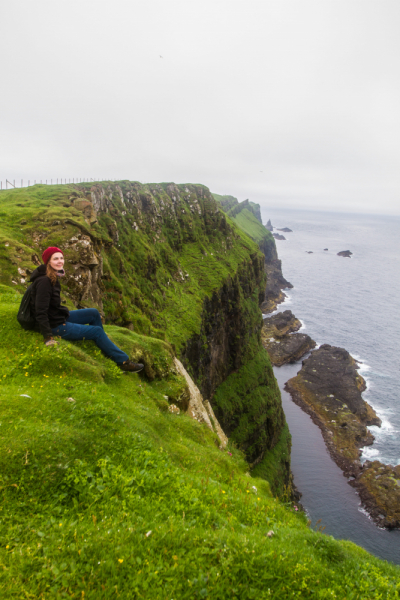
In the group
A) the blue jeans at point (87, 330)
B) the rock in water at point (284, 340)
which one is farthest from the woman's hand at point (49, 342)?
the rock in water at point (284, 340)

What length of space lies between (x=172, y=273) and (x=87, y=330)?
5018 cm

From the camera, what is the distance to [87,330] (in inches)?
482

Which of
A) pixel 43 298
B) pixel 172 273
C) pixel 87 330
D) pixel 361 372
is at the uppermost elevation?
pixel 43 298

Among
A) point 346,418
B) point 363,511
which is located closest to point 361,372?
point 346,418

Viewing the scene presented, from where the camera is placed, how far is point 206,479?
353 inches

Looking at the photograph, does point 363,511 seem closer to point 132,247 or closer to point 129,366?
point 132,247

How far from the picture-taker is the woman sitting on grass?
407 inches

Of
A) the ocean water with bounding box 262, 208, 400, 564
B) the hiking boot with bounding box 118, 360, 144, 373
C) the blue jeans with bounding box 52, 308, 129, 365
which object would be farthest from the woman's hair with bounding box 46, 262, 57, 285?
the ocean water with bounding box 262, 208, 400, 564

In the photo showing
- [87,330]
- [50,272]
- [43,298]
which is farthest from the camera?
[87,330]

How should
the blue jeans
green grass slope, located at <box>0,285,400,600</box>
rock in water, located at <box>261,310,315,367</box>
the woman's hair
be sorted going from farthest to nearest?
rock in water, located at <box>261,310,315,367</box>
the blue jeans
the woman's hair
green grass slope, located at <box>0,285,400,600</box>

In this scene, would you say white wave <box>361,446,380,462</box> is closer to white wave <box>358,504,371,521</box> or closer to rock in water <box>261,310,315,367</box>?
white wave <box>358,504,371,521</box>

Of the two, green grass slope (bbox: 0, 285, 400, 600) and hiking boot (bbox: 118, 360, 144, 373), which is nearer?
green grass slope (bbox: 0, 285, 400, 600)

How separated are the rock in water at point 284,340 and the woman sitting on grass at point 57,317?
9193 cm

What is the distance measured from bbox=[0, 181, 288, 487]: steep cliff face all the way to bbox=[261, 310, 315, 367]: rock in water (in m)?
21.3
